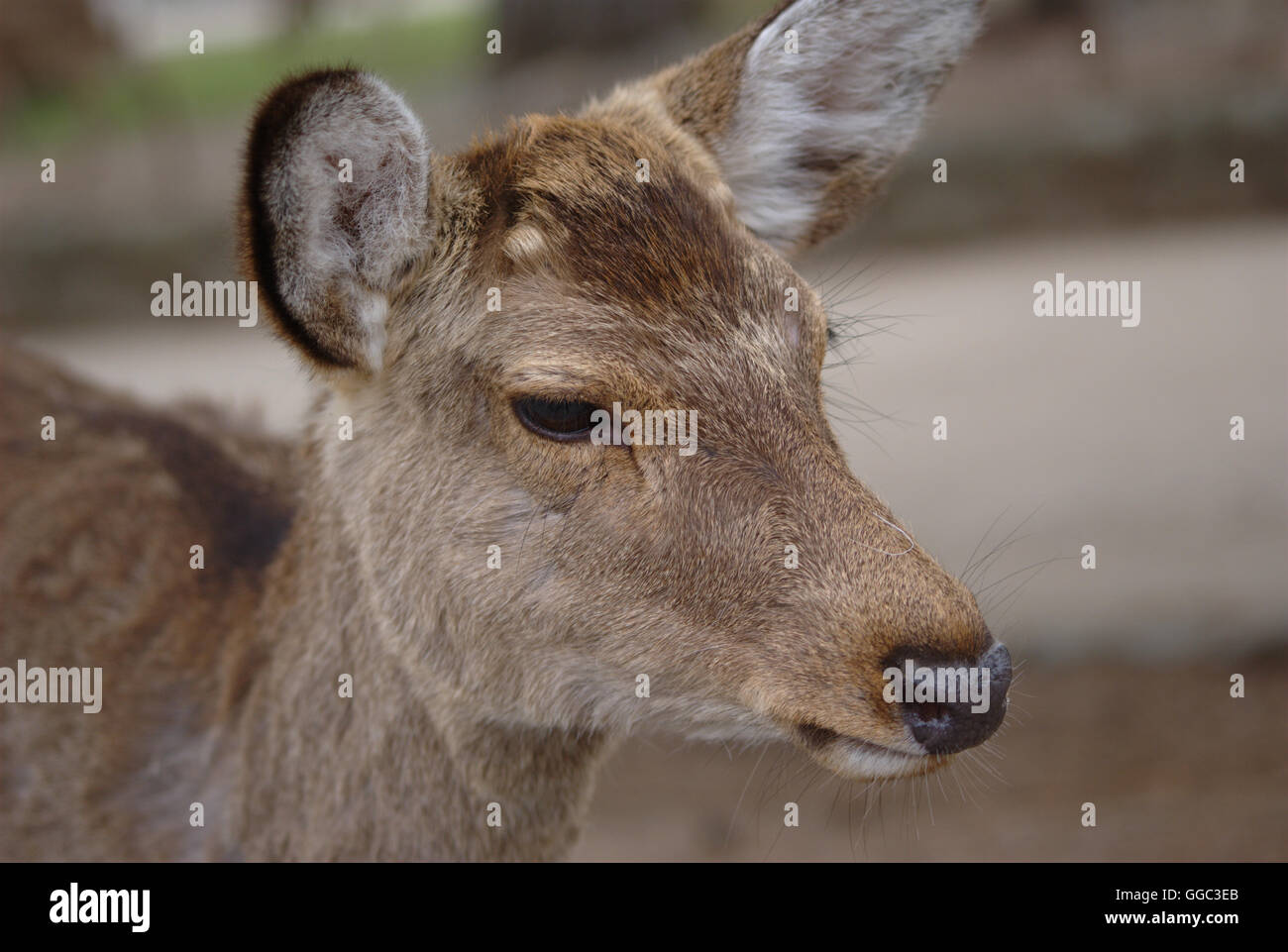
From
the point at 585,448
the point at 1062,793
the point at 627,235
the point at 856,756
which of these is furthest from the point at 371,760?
the point at 1062,793

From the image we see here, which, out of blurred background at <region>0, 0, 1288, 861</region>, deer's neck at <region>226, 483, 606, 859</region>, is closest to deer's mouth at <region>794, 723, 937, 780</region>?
blurred background at <region>0, 0, 1288, 861</region>

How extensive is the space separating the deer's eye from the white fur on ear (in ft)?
3.67

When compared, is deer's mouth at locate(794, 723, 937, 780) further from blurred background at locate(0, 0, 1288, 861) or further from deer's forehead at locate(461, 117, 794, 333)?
deer's forehead at locate(461, 117, 794, 333)

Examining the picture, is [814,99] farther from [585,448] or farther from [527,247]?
[585,448]

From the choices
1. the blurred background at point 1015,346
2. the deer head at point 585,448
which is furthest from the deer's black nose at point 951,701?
the blurred background at point 1015,346

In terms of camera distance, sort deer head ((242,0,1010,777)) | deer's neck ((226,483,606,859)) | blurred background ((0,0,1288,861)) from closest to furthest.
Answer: deer head ((242,0,1010,777)) → deer's neck ((226,483,606,859)) → blurred background ((0,0,1288,861))

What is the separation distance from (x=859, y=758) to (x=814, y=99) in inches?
77.2

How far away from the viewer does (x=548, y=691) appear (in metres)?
3.08

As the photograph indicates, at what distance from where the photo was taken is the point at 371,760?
133 inches

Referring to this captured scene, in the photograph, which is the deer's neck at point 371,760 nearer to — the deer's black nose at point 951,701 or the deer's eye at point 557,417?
the deer's eye at point 557,417

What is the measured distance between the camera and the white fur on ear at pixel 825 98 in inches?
142

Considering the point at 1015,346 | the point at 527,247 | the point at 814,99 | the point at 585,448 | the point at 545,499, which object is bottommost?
the point at 545,499

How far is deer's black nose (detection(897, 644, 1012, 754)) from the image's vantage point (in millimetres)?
2604

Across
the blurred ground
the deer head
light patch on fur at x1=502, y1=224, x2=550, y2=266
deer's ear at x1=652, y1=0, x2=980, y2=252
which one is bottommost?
the blurred ground
